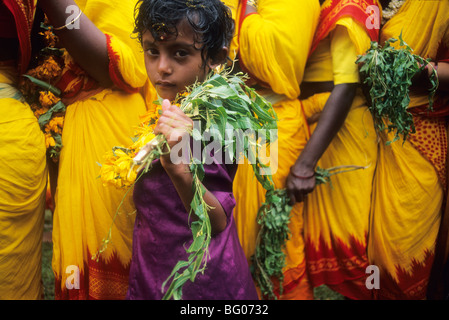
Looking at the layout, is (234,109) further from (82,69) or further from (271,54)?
(82,69)

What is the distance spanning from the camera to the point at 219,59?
170cm

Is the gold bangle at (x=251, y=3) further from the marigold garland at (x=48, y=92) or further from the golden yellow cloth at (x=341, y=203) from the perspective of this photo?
the marigold garland at (x=48, y=92)

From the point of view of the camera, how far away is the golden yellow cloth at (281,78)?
7.14ft

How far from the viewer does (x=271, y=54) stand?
7.13 feet

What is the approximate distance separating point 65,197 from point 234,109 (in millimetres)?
1076

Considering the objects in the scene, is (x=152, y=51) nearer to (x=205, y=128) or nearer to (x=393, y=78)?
(x=205, y=128)

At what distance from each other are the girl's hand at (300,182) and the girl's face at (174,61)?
908mm

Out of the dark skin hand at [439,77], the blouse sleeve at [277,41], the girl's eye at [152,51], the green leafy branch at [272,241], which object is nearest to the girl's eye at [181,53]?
the girl's eye at [152,51]

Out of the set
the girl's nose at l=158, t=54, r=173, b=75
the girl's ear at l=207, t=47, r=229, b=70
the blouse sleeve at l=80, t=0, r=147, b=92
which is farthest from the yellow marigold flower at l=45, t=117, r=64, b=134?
the girl's ear at l=207, t=47, r=229, b=70

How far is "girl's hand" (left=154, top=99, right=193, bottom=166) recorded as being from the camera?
1.24 metres

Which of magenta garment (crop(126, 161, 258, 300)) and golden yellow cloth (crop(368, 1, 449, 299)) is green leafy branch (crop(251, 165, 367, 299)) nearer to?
golden yellow cloth (crop(368, 1, 449, 299))

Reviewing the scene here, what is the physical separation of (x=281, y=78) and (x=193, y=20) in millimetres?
814

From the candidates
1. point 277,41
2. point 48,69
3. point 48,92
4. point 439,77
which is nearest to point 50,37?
point 48,69
